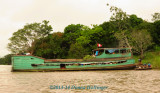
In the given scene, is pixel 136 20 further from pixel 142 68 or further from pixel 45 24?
pixel 142 68

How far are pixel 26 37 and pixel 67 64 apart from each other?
2697 centimetres

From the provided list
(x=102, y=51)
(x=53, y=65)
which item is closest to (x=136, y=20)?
(x=102, y=51)

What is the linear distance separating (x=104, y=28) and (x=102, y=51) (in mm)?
21722

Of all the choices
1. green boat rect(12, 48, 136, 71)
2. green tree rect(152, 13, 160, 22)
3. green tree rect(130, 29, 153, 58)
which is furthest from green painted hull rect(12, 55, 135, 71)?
green tree rect(152, 13, 160, 22)

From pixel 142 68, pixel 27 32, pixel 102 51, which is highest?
pixel 27 32

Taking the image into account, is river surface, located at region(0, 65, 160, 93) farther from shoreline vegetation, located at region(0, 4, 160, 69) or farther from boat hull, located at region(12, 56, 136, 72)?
shoreline vegetation, located at region(0, 4, 160, 69)

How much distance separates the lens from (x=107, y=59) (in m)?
26.5

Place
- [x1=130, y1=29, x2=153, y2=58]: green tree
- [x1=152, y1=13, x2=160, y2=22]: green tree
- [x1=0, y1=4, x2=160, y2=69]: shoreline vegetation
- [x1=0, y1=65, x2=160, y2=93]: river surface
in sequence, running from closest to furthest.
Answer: [x1=0, y1=65, x2=160, y2=93]: river surface < [x1=130, y1=29, x2=153, y2=58]: green tree < [x1=0, y1=4, x2=160, y2=69]: shoreline vegetation < [x1=152, y1=13, x2=160, y2=22]: green tree

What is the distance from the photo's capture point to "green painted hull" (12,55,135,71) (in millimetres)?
25672

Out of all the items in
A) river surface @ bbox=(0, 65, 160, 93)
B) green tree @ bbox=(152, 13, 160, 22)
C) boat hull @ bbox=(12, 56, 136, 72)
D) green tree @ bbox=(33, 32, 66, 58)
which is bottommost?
river surface @ bbox=(0, 65, 160, 93)

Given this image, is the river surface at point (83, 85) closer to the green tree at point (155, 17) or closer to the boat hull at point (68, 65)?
the boat hull at point (68, 65)

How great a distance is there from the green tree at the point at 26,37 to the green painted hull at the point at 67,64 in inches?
921

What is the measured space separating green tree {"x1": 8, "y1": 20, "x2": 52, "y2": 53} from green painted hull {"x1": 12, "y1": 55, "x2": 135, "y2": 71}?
23.4 m

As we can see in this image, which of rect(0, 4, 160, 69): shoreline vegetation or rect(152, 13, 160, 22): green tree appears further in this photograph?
rect(152, 13, 160, 22): green tree
